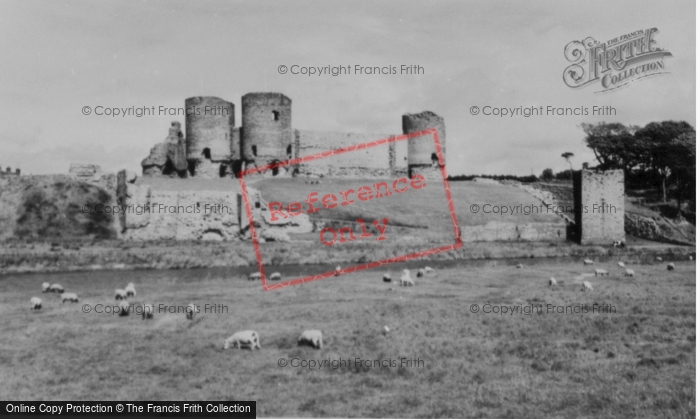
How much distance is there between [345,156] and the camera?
44.2m

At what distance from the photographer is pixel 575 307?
406 inches

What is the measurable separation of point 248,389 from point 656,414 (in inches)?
157

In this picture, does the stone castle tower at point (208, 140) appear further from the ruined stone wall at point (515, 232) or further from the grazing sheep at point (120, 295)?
the grazing sheep at point (120, 295)

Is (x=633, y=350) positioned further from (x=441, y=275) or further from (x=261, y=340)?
(x=441, y=275)

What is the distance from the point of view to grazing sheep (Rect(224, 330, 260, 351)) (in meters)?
8.02

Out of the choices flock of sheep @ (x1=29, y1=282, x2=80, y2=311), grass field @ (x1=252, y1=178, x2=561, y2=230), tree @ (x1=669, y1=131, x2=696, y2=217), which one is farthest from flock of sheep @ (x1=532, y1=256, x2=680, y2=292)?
tree @ (x1=669, y1=131, x2=696, y2=217)

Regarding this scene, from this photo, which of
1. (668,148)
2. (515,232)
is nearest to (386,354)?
(515,232)

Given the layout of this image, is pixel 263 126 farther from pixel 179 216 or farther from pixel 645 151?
pixel 645 151

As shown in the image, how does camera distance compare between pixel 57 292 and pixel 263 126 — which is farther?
pixel 263 126

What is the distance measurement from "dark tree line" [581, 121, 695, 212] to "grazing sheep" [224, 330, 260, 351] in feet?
99.2

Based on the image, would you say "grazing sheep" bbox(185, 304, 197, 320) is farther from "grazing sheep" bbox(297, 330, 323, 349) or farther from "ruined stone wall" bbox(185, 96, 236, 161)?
"ruined stone wall" bbox(185, 96, 236, 161)

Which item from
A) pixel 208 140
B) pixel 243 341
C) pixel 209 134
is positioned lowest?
pixel 243 341

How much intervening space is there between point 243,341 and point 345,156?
3660 centimetres

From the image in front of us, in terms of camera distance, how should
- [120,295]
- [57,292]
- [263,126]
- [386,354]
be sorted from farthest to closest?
[263,126] < [57,292] < [120,295] < [386,354]
